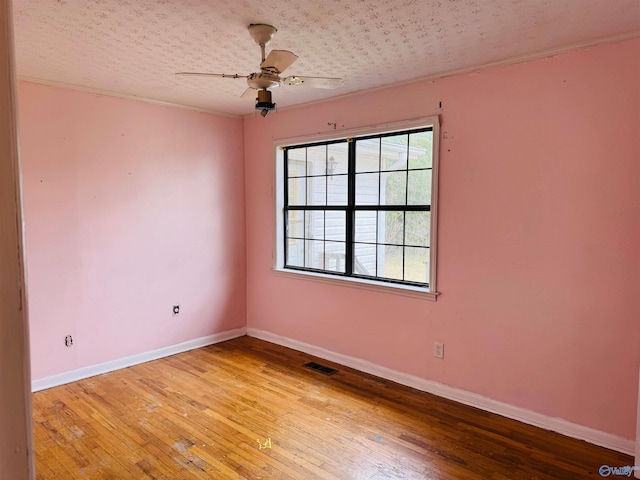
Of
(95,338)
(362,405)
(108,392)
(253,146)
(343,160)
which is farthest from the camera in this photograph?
(253,146)

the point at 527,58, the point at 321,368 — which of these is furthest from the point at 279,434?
the point at 527,58

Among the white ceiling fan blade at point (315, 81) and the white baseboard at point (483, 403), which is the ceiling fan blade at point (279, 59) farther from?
the white baseboard at point (483, 403)

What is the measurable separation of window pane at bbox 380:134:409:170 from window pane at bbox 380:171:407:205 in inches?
2.7

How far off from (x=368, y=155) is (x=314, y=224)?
0.96 m

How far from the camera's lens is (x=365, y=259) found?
3.93m

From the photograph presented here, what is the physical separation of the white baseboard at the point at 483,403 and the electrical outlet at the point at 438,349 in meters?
0.22

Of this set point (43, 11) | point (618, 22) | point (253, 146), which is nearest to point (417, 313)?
point (618, 22)

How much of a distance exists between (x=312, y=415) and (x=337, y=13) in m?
2.55

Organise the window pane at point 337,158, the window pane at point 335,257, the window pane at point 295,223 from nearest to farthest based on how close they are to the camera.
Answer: the window pane at point 337,158 < the window pane at point 335,257 < the window pane at point 295,223

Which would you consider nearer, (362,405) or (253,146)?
(362,405)

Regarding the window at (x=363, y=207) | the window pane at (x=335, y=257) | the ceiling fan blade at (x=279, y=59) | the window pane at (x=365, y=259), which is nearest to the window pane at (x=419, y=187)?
the window at (x=363, y=207)

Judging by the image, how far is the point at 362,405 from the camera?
10.3 feet

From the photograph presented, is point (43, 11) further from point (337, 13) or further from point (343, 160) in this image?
point (343, 160)

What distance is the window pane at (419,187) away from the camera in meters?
3.39
